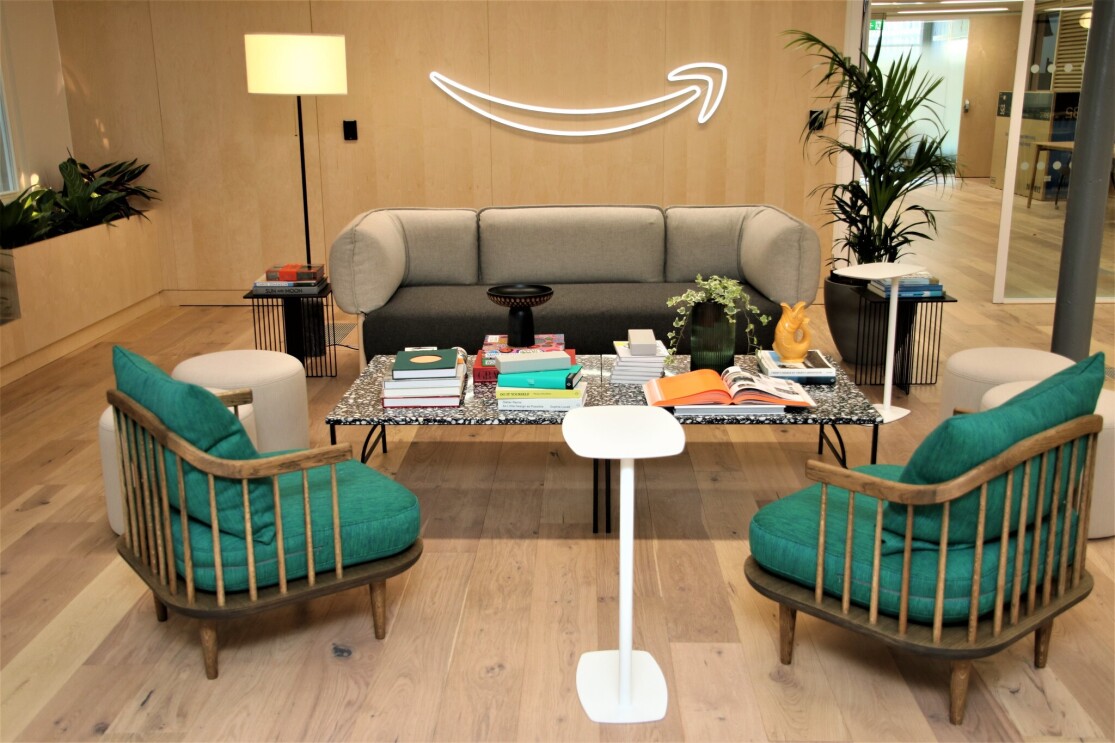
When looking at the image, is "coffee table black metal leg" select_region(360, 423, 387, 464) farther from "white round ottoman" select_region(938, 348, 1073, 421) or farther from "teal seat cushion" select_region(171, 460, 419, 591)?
"white round ottoman" select_region(938, 348, 1073, 421)

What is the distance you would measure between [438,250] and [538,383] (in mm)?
2105

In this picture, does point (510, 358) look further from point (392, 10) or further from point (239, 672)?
point (392, 10)

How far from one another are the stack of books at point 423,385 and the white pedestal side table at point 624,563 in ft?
3.41

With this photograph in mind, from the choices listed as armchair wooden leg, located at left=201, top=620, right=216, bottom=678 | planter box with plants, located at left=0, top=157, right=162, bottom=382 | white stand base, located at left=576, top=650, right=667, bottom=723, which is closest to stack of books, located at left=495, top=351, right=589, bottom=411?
white stand base, located at left=576, top=650, right=667, bottom=723

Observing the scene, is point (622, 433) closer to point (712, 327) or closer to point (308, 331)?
point (712, 327)

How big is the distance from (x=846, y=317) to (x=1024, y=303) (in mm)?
2350

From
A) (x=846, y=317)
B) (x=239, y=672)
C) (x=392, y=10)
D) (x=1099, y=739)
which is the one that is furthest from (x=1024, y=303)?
(x=239, y=672)

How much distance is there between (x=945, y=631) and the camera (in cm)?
246

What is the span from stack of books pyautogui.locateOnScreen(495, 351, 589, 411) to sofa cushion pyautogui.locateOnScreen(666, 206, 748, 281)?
200 cm

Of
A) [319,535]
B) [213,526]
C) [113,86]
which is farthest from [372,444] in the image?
[113,86]

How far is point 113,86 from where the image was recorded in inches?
276

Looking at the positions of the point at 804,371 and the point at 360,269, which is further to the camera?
the point at 360,269

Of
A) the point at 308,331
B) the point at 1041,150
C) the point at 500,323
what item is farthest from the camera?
Answer: the point at 1041,150

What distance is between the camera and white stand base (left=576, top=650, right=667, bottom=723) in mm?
2541
